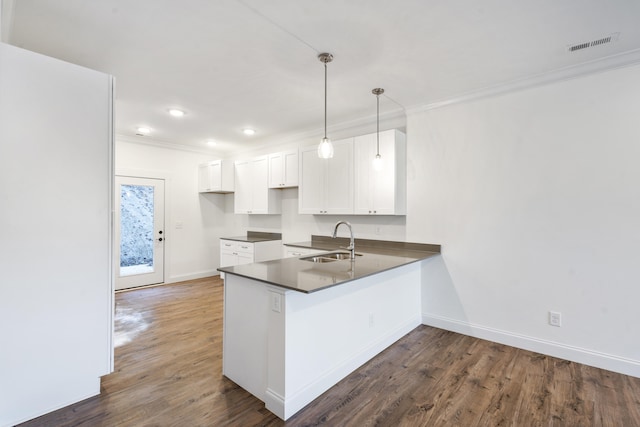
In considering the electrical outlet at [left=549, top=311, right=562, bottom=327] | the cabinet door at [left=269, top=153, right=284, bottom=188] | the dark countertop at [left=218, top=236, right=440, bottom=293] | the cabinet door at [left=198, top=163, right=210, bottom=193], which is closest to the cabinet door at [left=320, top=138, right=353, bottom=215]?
the cabinet door at [left=269, top=153, right=284, bottom=188]

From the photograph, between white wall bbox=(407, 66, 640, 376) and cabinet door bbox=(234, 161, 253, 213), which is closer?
white wall bbox=(407, 66, 640, 376)

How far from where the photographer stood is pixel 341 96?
11.2 ft

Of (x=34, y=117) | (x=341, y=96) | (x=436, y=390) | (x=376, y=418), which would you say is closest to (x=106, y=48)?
(x=34, y=117)

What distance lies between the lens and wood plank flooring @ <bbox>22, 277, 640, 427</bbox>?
6.42 ft

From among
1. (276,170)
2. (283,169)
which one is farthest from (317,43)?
(276,170)

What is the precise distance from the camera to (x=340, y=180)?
161 inches

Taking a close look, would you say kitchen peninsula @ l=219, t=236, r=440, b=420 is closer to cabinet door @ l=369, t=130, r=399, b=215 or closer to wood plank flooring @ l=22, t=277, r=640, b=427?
wood plank flooring @ l=22, t=277, r=640, b=427

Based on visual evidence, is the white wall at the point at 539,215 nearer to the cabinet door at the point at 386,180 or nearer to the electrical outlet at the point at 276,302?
the cabinet door at the point at 386,180

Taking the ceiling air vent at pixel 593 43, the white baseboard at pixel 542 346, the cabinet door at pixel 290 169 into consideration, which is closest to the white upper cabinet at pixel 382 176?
the cabinet door at pixel 290 169

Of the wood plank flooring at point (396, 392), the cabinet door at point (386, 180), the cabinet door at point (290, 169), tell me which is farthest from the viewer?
the cabinet door at point (290, 169)

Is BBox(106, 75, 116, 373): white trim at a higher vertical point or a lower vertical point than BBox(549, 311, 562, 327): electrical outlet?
higher

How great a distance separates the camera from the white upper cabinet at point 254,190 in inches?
206

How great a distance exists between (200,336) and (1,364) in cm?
160

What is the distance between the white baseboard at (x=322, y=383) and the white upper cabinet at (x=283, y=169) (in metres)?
2.70
